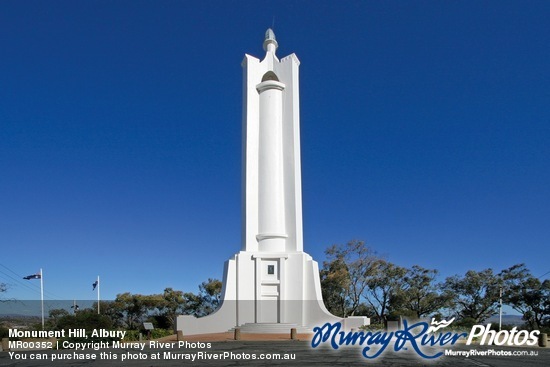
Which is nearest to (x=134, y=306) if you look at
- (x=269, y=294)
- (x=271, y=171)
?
(x=269, y=294)

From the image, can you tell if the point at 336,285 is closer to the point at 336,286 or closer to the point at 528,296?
the point at 336,286

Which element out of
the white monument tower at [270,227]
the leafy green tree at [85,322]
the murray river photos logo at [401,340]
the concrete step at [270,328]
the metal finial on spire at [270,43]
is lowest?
the concrete step at [270,328]

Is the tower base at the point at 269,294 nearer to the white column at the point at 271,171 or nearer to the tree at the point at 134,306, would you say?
the white column at the point at 271,171

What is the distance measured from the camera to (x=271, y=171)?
3155cm

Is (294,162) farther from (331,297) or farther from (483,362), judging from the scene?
(483,362)

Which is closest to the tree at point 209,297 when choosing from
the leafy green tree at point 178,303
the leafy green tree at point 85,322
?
the leafy green tree at point 178,303

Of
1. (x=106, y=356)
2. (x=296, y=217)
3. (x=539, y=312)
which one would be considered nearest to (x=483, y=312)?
(x=539, y=312)

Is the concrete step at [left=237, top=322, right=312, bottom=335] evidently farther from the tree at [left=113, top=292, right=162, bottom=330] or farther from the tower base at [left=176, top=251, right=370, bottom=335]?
the tree at [left=113, top=292, right=162, bottom=330]

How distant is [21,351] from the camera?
20.2 metres

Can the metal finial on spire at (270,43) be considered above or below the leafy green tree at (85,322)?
above

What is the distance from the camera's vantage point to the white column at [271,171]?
3077cm

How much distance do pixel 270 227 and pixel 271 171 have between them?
3.59m

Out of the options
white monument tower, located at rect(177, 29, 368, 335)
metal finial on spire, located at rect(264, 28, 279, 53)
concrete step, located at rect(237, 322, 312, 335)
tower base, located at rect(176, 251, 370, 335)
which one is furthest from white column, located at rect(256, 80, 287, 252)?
concrete step, located at rect(237, 322, 312, 335)

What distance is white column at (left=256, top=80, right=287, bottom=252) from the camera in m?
30.8
